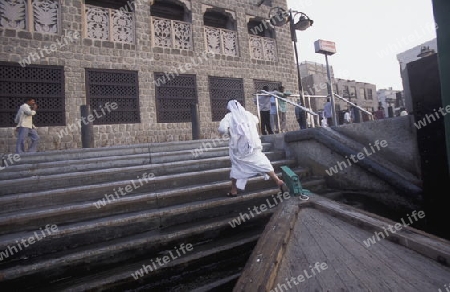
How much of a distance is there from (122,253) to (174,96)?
328 inches

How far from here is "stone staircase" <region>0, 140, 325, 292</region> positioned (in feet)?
7.53

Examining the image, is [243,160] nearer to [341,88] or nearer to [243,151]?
[243,151]

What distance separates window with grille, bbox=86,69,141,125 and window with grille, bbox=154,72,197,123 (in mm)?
859

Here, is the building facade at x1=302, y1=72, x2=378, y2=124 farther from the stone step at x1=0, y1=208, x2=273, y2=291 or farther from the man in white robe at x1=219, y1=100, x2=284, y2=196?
the stone step at x1=0, y1=208, x2=273, y2=291

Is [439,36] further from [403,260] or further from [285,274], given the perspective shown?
[285,274]

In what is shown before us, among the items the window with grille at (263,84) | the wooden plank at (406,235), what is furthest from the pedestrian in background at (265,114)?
the wooden plank at (406,235)

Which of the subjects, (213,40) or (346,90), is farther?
(346,90)

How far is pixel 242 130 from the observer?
4.08 meters

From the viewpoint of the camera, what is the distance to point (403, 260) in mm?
1645

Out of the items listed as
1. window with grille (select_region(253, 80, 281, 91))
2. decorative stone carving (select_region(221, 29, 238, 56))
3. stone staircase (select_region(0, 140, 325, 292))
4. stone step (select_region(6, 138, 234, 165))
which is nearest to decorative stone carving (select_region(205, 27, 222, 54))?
decorative stone carving (select_region(221, 29, 238, 56))

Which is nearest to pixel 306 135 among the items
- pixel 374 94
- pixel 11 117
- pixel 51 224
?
pixel 51 224

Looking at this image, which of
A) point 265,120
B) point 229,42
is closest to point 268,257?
point 265,120

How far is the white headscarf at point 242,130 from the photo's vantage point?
13.3 feet

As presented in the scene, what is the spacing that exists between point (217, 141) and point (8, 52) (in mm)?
7327
